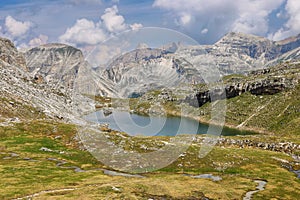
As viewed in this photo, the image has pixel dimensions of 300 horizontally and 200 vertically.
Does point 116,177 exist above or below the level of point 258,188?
above

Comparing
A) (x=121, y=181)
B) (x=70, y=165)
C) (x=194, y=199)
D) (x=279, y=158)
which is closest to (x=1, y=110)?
(x=70, y=165)

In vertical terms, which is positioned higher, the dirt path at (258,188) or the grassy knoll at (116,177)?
the grassy knoll at (116,177)

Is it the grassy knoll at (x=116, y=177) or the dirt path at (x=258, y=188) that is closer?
the grassy knoll at (x=116, y=177)

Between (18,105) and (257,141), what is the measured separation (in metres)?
112

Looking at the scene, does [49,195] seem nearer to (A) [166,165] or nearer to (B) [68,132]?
(A) [166,165]

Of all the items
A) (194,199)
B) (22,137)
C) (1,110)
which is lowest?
(194,199)

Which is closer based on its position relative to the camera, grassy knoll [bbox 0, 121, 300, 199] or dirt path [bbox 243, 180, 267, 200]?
grassy knoll [bbox 0, 121, 300, 199]

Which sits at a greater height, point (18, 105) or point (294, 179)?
point (18, 105)

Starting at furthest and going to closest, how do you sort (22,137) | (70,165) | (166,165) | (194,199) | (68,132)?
(68,132) → (22,137) → (166,165) → (70,165) → (194,199)

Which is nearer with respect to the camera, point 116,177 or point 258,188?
point 116,177

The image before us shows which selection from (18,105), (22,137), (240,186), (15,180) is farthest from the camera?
(18,105)

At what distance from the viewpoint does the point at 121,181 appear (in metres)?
67.2

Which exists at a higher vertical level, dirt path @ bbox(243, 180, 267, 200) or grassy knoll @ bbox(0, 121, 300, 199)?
grassy knoll @ bbox(0, 121, 300, 199)

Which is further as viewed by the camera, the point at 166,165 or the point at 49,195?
the point at 166,165
